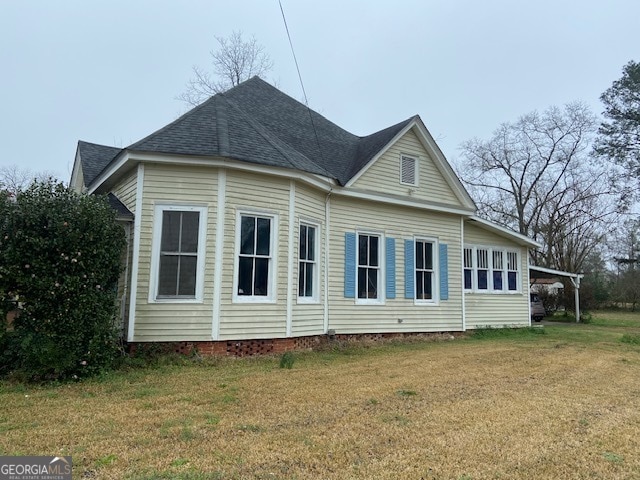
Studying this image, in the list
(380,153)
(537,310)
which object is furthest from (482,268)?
(537,310)

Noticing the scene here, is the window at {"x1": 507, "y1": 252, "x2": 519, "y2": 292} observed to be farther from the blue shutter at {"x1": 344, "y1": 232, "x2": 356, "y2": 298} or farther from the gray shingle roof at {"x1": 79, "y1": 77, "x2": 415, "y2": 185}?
the blue shutter at {"x1": 344, "y1": 232, "x2": 356, "y2": 298}

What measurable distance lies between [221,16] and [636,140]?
988 inches

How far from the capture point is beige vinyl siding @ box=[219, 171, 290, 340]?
8.05 meters

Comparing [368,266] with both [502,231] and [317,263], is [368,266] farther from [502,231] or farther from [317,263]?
[502,231]

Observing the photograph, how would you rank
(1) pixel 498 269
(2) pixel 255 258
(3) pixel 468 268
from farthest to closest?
(1) pixel 498 269, (3) pixel 468 268, (2) pixel 255 258

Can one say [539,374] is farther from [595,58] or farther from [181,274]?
[595,58]

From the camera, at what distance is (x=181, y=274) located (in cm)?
795

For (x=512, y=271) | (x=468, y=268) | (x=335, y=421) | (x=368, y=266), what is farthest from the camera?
(x=512, y=271)

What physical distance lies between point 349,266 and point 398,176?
Answer: 115 inches

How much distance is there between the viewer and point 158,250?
7.90 m

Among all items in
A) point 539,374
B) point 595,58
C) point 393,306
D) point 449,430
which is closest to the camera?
point 449,430

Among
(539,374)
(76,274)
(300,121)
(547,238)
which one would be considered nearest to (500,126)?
(547,238)

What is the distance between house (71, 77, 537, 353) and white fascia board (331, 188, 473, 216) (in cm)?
3

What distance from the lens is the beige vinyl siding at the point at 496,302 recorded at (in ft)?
44.0
